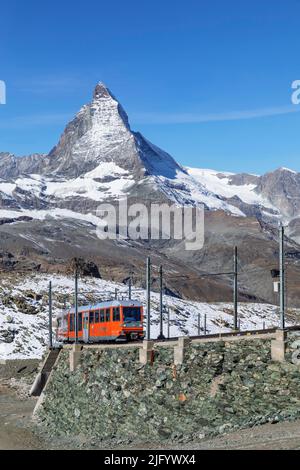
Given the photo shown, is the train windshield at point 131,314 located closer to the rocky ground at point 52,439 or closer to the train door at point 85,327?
the train door at point 85,327

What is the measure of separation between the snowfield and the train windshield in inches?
366

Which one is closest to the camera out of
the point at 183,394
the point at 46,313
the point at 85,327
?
the point at 183,394

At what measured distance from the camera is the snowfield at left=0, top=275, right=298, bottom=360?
6800cm

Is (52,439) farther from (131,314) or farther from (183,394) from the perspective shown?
(131,314)

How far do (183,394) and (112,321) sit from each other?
20.3 meters

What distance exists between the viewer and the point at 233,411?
89.6 feet

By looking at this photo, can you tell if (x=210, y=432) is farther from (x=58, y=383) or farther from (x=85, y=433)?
(x=58, y=383)

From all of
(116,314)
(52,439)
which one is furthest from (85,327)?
(52,439)

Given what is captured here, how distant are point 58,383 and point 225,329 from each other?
55.6 m

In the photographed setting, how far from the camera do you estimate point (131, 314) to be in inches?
1970

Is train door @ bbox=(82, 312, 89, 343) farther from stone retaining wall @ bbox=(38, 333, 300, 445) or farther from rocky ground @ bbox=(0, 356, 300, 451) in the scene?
stone retaining wall @ bbox=(38, 333, 300, 445)

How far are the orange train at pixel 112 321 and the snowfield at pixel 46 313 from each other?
479 centimetres

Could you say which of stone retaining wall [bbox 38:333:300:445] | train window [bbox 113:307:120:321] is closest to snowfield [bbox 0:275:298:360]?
train window [bbox 113:307:120:321]
